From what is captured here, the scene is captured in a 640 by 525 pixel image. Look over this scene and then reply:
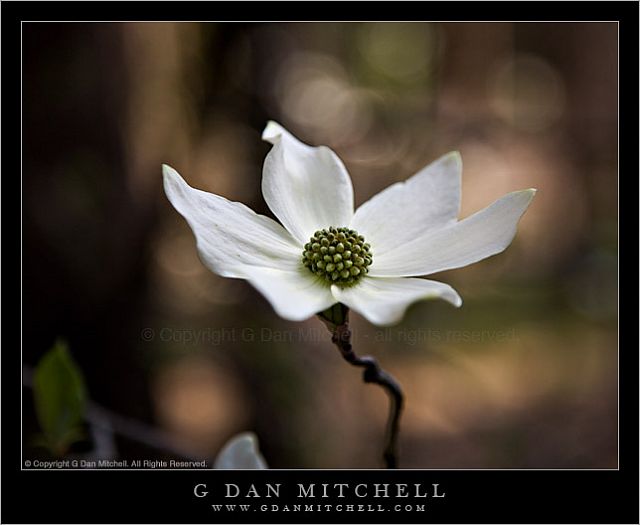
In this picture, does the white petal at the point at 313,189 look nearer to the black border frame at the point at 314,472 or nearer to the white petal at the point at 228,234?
the white petal at the point at 228,234

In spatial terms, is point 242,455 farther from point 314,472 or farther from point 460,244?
point 460,244

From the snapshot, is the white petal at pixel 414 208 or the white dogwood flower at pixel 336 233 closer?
the white dogwood flower at pixel 336 233

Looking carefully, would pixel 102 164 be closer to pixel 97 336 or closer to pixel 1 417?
pixel 97 336

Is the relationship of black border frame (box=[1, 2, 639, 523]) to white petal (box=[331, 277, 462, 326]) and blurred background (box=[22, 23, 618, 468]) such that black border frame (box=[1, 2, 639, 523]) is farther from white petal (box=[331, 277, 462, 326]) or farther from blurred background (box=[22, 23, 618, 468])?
blurred background (box=[22, 23, 618, 468])

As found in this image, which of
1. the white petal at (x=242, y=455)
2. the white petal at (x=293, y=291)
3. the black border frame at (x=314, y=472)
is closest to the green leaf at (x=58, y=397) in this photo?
the black border frame at (x=314, y=472)

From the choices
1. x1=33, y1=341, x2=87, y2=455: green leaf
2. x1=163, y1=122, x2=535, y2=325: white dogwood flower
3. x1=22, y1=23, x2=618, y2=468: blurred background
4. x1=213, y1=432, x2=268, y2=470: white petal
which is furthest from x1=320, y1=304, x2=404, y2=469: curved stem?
x1=22, y1=23, x2=618, y2=468: blurred background

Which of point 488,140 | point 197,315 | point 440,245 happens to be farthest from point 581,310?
point 440,245

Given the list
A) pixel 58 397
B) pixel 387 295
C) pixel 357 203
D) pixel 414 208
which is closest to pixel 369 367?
pixel 387 295
